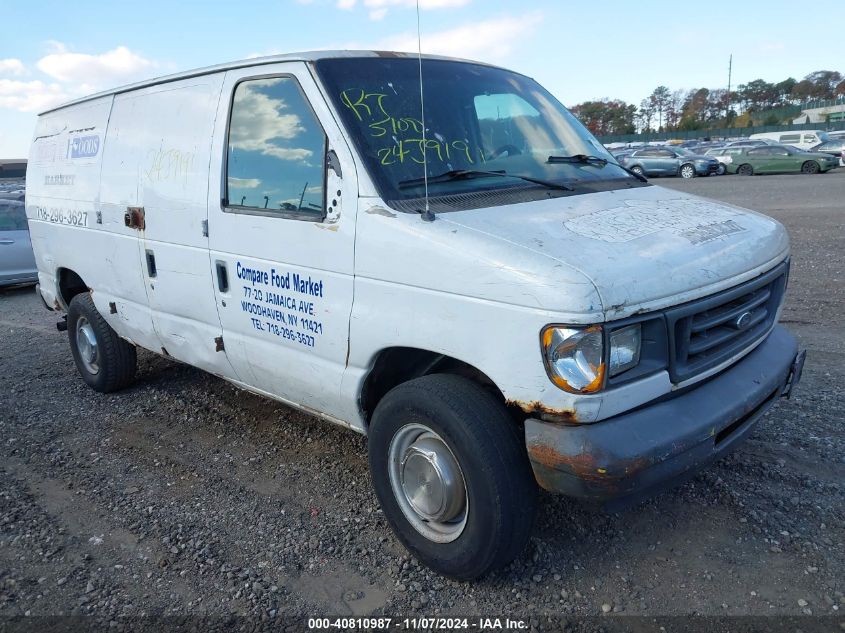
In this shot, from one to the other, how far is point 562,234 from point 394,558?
1657 mm

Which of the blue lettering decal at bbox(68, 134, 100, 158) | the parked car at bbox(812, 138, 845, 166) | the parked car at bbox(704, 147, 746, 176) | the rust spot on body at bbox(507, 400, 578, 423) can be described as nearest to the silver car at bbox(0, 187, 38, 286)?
the blue lettering decal at bbox(68, 134, 100, 158)

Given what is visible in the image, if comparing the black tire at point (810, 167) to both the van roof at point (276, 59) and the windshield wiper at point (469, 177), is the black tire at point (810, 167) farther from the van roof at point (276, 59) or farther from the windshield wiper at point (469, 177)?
the windshield wiper at point (469, 177)

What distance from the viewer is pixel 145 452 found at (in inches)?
173

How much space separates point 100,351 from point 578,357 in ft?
13.6

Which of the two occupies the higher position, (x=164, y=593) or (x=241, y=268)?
(x=241, y=268)

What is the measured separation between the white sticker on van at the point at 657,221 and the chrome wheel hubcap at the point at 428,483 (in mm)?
1077

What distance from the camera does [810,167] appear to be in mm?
27422

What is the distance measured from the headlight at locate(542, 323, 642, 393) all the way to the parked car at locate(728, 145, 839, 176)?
96.1 ft

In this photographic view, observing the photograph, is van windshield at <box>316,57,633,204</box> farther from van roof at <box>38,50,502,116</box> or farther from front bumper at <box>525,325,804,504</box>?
front bumper at <box>525,325,804,504</box>

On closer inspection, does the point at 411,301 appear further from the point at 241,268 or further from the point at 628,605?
the point at 628,605

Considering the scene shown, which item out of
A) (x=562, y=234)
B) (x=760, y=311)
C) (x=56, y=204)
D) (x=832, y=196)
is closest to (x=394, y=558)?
(x=562, y=234)

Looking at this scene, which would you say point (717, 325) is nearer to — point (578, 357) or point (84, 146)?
point (578, 357)

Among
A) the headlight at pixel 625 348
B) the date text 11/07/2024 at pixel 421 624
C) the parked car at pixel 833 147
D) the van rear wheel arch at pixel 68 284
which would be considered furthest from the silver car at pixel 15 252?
the parked car at pixel 833 147

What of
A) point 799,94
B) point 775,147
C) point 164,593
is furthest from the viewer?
point 799,94
